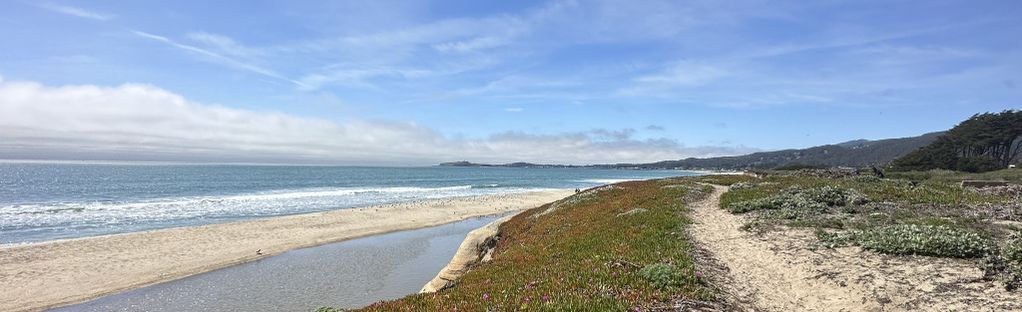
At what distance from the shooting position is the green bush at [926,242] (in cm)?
1178

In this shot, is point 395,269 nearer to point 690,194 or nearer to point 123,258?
point 123,258

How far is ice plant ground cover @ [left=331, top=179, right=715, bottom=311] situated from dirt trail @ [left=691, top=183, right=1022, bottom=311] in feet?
3.89

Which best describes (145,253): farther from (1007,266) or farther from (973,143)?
(973,143)

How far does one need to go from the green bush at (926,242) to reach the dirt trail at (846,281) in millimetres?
361

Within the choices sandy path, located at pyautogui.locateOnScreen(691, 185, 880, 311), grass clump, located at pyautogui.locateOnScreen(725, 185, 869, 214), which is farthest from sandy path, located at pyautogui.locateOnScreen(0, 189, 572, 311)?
grass clump, located at pyautogui.locateOnScreen(725, 185, 869, 214)

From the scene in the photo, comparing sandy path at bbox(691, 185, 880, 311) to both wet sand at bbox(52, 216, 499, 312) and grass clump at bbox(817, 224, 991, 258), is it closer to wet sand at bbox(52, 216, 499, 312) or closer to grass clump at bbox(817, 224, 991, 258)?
grass clump at bbox(817, 224, 991, 258)

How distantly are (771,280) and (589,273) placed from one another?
13.8 feet

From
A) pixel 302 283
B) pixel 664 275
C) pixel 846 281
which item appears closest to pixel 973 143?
pixel 846 281

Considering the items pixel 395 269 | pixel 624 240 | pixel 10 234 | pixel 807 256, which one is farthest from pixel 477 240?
pixel 10 234

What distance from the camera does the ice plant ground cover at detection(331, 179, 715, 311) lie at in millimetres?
8836

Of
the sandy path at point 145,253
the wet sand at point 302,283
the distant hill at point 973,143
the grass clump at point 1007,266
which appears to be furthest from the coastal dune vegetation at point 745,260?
the distant hill at point 973,143

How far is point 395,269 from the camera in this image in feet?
73.5

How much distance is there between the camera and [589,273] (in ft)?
36.1

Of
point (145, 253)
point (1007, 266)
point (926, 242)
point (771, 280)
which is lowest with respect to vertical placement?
point (145, 253)
